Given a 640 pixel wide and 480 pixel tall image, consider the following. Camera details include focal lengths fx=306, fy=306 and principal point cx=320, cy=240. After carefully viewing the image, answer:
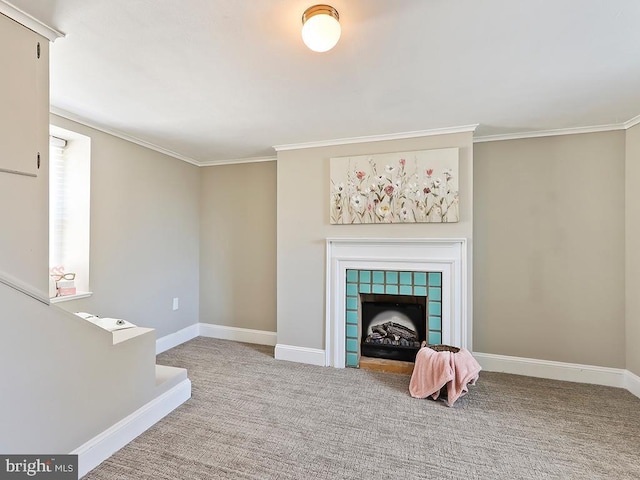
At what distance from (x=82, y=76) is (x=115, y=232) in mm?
1465

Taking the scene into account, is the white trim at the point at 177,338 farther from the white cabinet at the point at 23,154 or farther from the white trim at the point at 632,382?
the white trim at the point at 632,382

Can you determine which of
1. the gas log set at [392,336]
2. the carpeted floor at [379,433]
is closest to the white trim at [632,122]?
the carpeted floor at [379,433]

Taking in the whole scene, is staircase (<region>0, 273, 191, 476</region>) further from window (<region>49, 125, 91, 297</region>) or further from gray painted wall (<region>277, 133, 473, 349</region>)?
gray painted wall (<region>277, 133, 473, 349</region>)

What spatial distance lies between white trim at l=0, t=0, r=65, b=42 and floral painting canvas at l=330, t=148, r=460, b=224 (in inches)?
85.2

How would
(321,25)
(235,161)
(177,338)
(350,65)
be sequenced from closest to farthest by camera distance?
(321,25) → (350,65) → (177,338) → (235,161)

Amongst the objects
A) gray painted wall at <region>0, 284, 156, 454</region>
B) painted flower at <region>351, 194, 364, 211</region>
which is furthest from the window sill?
painted flower at <region>351, 194, 364, 211</region>

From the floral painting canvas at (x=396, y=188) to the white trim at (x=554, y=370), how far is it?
4.83 ft

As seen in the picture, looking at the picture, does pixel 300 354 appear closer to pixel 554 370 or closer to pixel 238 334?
pixel 238 334

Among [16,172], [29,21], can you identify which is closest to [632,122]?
[29,21]

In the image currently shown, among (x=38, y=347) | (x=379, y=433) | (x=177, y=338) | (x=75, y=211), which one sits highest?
(x=75, y=211)

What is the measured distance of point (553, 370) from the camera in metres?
2.84

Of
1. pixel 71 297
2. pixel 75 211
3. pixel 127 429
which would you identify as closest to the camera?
pixel 127 429

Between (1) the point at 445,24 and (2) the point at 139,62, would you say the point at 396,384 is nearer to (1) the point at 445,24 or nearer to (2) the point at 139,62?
(1) the point at 445,24

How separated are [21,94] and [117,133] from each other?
154cm
